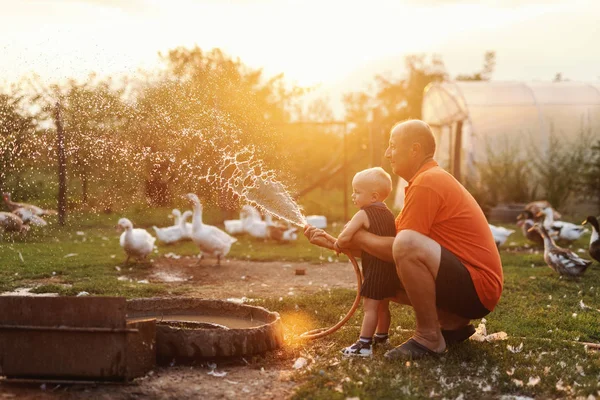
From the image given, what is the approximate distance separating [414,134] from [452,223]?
0.73 meters

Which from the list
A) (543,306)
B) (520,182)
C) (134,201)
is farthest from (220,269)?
(520,182)

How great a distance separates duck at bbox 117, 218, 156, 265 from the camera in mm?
10859

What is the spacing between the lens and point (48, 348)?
450cm

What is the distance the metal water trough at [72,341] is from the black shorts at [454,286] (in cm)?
214

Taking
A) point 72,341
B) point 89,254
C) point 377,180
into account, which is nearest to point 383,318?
point 377,180

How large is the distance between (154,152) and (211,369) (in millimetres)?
4255

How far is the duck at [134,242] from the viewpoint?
10859mm

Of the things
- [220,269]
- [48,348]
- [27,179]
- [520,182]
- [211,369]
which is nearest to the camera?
[48,348]

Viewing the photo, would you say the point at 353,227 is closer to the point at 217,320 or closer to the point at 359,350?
the point at 359,350

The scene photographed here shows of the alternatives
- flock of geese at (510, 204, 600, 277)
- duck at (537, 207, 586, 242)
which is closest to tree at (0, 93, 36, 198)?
flock of geese at (510, 204, 600, 277)

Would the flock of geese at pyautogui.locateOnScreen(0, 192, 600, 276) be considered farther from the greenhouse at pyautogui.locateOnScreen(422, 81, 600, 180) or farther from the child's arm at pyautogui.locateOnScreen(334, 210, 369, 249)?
the greenhouse at pyautogui.locateOnScreen(422, 81, 600, 180)

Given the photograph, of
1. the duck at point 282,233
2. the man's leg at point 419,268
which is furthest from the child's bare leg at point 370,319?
the duck at point 282,233

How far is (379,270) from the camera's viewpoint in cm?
546

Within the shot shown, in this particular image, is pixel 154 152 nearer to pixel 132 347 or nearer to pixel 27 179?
pixel 27 179
